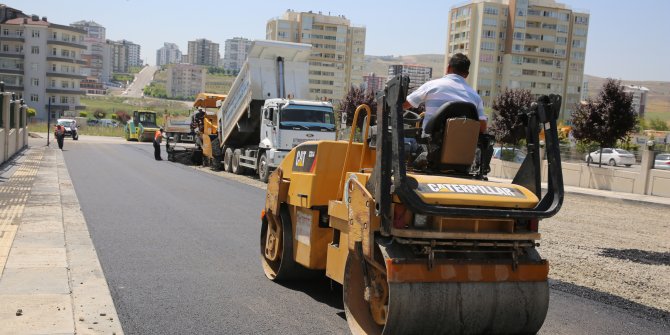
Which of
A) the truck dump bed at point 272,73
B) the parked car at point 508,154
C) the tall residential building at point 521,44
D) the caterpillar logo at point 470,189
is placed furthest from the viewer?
the tall residential building at point 521,44

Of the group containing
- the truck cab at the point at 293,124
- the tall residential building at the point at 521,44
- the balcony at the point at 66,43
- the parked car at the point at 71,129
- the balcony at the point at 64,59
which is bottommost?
the parked car at the point at 71,129

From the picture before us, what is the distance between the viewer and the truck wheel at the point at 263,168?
2184 centimetres

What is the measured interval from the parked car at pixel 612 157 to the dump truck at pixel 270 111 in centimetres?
1257

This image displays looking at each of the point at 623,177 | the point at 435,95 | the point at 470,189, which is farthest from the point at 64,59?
the point at 470,189

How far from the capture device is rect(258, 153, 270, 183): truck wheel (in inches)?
860

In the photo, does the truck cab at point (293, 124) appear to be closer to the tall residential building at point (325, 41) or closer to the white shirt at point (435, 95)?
the white shirt at point (435, 95)

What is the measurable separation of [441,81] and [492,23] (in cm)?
11596

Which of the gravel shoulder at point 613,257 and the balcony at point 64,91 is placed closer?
the gravel shoulder at point 613,257

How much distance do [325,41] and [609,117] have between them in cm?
11782

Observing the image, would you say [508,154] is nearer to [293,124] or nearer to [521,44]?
[293,124]

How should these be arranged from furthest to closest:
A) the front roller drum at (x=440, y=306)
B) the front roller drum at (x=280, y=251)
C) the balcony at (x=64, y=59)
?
the balcony at (x=64, y=59), the front roller drum at (x=280, y=251), the front roller drum at (x=440, y=306)

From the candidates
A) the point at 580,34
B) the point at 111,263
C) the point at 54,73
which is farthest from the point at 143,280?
the point at 580,34

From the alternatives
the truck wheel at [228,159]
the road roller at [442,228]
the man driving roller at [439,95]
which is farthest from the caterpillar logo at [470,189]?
the truck wheel at [228,159]

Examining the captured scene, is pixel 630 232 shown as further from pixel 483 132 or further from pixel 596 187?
pixel 596 187
